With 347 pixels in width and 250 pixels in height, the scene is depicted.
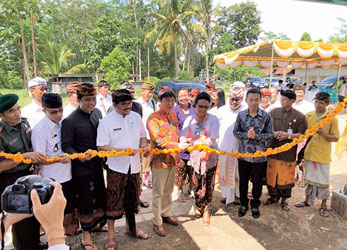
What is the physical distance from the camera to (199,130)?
137 inches

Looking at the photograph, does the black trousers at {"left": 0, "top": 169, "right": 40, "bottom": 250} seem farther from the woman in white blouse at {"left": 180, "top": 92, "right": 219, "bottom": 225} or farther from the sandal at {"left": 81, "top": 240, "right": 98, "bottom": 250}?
the woman in white blouse at {"left": 180, "top": 92, "right": 219, "bottom": 225}

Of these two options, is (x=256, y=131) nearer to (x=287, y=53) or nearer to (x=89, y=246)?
(x=89, y=246)

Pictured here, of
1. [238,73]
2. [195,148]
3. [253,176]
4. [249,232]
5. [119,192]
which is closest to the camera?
[119,192]

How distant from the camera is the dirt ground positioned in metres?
3.08

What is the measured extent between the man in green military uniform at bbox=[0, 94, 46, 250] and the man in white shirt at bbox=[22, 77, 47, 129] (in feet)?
2.48

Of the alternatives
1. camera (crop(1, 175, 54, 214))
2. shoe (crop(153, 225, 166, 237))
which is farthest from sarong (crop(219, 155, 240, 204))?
camera (crop(1, 175, 54, 214))

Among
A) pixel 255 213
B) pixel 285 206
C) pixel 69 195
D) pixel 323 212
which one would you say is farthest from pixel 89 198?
pixel 323 212

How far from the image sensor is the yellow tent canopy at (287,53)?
8148 millimetres

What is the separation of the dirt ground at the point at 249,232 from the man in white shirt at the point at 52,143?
916 mm

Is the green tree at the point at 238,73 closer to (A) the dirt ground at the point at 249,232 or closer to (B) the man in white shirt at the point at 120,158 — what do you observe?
(A) the dirt ground at the point at 249,232

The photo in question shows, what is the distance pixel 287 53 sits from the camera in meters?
8.12

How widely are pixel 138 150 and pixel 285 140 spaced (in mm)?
2251

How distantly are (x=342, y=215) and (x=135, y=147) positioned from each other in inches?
131

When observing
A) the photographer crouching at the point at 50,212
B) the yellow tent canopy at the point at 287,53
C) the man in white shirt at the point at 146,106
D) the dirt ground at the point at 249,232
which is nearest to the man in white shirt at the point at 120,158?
the dirt ground at the point at 249,232
